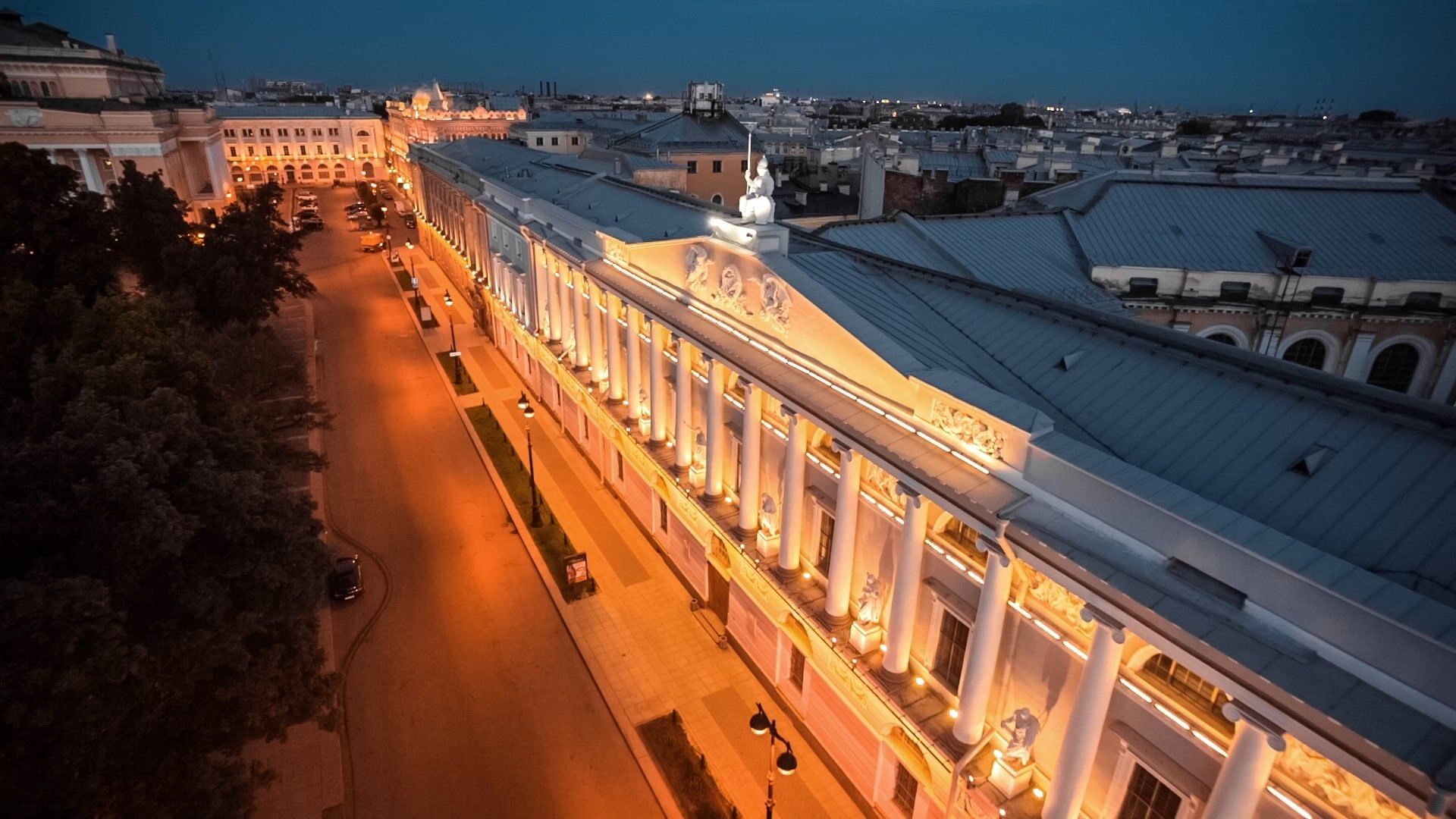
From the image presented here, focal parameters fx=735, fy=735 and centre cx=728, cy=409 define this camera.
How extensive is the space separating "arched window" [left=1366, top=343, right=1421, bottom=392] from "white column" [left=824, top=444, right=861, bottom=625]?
98.0 feet

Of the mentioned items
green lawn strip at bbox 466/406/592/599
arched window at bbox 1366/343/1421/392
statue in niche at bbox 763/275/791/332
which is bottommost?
A: green lawn strip at bbox 466/406/592/599

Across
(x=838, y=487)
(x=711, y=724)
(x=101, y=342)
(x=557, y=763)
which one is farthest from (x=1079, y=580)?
(x=101, y=342)

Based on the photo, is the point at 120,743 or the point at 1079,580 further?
the point at 120,743

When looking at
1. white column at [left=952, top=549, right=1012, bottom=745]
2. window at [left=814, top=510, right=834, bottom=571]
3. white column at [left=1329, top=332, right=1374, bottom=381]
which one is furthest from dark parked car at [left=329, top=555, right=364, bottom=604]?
white column at [left=1329, top=332, right=1374, bottom=381]

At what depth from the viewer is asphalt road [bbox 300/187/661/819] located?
19.7 metres

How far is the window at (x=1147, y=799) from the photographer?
12289mm

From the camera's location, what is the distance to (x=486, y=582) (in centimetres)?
2761

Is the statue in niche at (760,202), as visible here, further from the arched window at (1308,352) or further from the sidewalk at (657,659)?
the arched window at (1308,352)

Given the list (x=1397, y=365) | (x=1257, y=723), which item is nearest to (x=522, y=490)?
(x=1257, y=723)

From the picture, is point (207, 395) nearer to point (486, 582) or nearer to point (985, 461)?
point (486, 582)

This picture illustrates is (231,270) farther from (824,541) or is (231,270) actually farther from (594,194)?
(824,541)

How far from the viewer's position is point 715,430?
23906mm

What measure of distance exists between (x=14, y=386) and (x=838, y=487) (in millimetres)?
24144

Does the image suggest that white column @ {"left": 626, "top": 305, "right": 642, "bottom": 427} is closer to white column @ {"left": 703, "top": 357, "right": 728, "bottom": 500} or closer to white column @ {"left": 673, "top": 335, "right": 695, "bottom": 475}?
white column @ {"left": 673, "top": 335, "right": 695, "bottom": 475}
